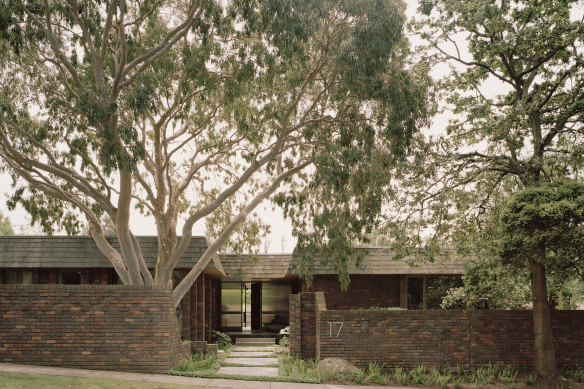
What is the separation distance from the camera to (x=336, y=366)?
13367 millimetres

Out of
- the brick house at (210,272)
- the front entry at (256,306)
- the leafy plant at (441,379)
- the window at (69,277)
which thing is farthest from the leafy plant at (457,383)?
the front entry at (256,306)

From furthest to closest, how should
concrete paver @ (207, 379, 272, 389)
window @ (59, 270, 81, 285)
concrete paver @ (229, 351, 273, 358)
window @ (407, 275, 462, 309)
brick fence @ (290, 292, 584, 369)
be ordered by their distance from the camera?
window @ (407, 275, 462, 309) → window @ (59, 270, 81, 285) → concrete paver @ (229, 351, 273, 358) → brick fence @ (290, 292, 584, 369) → concrete paver @ (207, 379, 272, 389)

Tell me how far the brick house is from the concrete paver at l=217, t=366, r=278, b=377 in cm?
350

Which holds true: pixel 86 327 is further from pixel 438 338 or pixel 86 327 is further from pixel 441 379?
pixel 438 338

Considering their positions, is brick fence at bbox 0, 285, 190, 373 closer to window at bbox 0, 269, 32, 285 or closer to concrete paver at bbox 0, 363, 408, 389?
concrete paver at bbox 0, 363, 408, 389

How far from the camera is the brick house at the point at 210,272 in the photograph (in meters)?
18.3

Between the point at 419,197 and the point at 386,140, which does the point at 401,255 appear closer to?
the point at 419,197

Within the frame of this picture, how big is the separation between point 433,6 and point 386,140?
3628 mm

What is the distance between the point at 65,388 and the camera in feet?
31.2

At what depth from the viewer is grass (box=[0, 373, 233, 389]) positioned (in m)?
9.52

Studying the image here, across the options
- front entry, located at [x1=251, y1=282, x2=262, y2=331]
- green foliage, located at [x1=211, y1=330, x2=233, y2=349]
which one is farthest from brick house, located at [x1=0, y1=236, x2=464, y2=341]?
front entry, located at [x1=251, y1=282, x2=262, y2=331]

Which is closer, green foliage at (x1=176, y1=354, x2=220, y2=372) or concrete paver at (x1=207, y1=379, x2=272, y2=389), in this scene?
concrete paver at (x1=207, y1=379, x2=272, y2=389)

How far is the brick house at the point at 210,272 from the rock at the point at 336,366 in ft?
13.0

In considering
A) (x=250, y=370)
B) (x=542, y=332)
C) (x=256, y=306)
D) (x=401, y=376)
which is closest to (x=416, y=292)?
(x=542, y=332)
